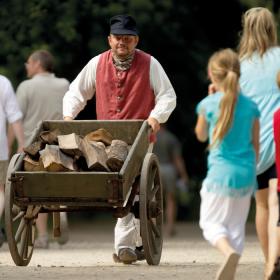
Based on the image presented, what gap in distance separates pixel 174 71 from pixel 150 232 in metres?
12.6

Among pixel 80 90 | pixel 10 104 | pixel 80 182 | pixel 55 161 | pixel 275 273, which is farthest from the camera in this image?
pixel 10 104

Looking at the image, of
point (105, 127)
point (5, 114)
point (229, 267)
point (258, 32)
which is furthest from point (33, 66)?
point (229, 267)

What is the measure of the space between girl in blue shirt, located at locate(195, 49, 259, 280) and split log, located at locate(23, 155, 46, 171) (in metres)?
2.26

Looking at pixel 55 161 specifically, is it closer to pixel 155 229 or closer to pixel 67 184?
pixel 67 184

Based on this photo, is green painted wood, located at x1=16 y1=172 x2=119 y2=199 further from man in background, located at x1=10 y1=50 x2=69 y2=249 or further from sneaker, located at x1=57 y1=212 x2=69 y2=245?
A: man in background, located at x1=10 y1=50 x2=69 y2=249

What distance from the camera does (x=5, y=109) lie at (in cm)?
1448

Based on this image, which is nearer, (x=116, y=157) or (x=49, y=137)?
(x=116, y=157)

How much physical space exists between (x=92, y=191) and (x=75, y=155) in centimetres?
36

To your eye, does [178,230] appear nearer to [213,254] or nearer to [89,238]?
[89,238]

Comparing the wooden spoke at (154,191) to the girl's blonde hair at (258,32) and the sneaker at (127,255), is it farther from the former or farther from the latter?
the girl's blonde hair at (258,32)

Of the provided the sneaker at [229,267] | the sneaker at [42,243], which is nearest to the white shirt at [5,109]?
the sneaker at [42,243]

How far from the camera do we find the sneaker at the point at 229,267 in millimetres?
9031

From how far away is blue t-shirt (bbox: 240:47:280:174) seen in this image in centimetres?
1041

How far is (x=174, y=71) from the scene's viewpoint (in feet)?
79.2
